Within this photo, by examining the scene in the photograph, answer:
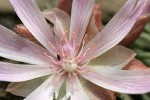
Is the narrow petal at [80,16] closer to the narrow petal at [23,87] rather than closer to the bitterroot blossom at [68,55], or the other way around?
the bitterroot blossom at [68,55]

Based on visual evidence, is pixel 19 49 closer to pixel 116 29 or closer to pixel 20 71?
pixel 20 71

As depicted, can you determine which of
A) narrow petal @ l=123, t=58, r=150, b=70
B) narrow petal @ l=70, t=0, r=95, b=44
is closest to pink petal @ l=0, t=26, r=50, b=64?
narrow petal @ l=70, t=0, r=95, b=44

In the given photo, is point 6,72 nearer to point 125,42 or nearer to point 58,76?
point 58,76

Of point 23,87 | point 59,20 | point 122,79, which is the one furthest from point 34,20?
point 122,79

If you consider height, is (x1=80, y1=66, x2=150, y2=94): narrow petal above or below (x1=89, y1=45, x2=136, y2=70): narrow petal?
below

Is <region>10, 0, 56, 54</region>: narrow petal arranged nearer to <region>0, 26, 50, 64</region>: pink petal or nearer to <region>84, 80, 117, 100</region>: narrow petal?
<region>0, 26, 50, 64</region>: pink petal

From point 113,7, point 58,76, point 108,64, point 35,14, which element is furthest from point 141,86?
point 113,7

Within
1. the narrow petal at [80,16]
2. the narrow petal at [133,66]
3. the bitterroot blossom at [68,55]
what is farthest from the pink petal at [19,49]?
the narrow petal at [133,66]
